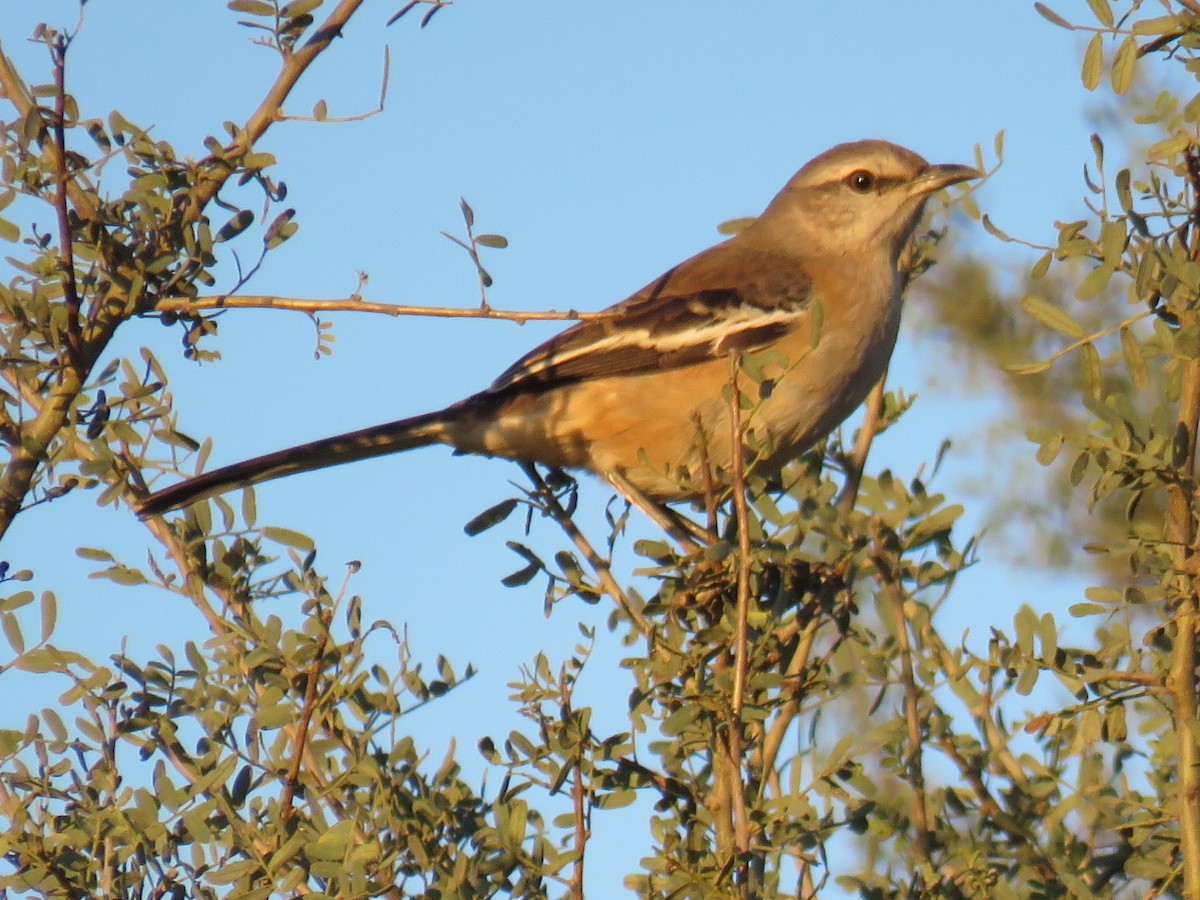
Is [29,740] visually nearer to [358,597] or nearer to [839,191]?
[358,597]

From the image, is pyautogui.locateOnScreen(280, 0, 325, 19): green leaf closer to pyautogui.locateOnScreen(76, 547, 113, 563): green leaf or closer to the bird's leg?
pyautogui.locateOnScreen(76, 547, 113, 563): green leaf

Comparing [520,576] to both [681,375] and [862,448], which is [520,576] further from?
[681,375]

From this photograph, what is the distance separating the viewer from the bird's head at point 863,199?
248 inches

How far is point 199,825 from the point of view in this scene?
264 centimetres

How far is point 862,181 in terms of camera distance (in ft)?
21.2

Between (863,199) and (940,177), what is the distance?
1.30 ft

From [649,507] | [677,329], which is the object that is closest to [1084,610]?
[649,507]

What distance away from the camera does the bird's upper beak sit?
6.11 metres

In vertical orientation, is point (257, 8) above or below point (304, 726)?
above

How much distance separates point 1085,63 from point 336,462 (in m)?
3.06

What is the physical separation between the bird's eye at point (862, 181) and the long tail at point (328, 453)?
2.25m

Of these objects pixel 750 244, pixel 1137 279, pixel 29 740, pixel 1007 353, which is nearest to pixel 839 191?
pixel 750 244

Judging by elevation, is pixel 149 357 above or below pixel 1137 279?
above

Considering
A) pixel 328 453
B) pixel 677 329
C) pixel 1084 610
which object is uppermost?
pixel 677 329
